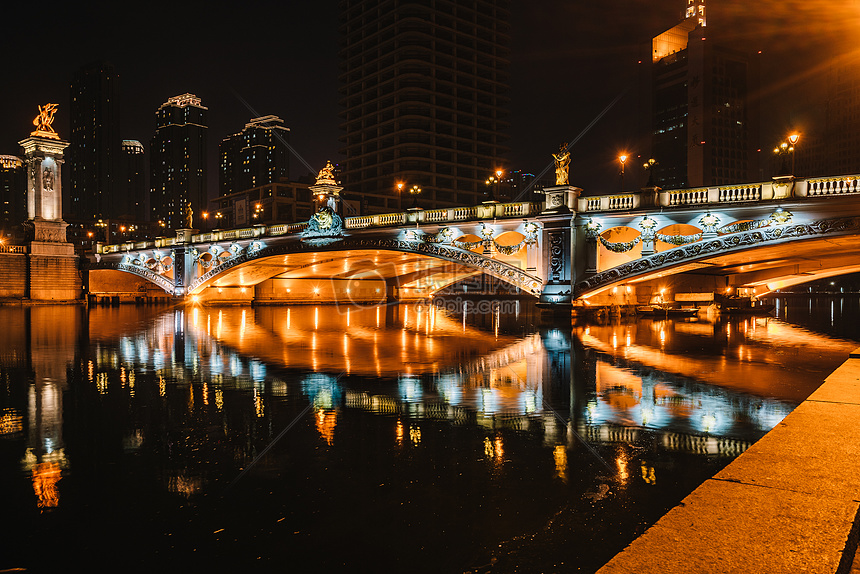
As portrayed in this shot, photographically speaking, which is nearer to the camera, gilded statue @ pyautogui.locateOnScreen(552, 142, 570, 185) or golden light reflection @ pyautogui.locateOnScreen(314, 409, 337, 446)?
golden light reflection @ pyautogui.locateOnScreen(314, 409, 337, 446)

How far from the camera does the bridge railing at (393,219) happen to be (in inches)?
1442

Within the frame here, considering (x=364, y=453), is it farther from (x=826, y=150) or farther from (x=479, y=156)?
(x=826, y=150)

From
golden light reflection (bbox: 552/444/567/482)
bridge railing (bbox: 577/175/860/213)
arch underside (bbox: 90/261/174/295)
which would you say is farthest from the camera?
arch underside (bbox: 90/261/174/295)

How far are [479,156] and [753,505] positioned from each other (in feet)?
374

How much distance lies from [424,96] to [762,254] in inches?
3391

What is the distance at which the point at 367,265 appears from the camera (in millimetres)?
56344

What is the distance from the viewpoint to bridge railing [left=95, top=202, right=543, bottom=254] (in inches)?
1442

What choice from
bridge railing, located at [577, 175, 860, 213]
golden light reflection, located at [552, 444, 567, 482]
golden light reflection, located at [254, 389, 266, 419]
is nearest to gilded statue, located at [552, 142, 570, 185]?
bridge railing, located at [577, 175, 860, 213]

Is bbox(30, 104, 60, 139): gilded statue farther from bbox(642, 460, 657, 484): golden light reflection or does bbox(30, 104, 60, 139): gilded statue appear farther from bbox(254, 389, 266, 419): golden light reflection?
bbox(642, 460, 657, 484): golden light reflection

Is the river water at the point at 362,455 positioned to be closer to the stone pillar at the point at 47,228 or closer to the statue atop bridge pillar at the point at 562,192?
the statue atop bridge pillar at the point at 562,192

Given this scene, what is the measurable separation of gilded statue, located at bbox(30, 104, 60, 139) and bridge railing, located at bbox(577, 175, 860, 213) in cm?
5467

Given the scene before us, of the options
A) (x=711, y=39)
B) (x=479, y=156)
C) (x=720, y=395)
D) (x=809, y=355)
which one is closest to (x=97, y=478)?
(x=720, y=395)

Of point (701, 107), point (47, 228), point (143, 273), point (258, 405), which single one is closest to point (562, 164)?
point (258, 405)

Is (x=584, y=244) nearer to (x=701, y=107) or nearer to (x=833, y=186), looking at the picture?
(x=833, y=186)
